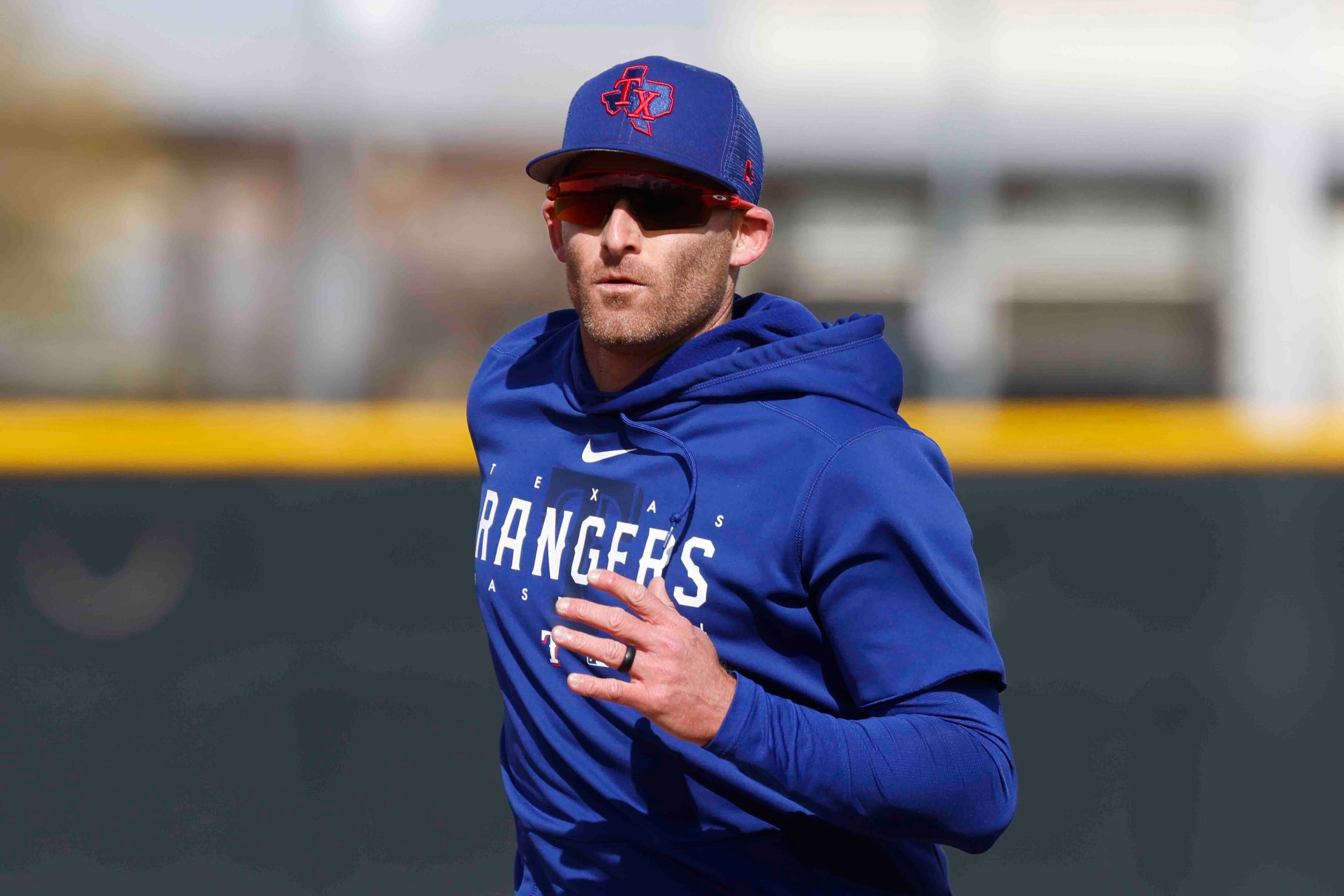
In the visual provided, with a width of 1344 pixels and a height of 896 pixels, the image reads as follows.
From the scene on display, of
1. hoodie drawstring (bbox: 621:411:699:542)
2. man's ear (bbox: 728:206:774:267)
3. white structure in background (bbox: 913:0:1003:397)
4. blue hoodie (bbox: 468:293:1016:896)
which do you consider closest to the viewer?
blue hoodie (bbox: 468:293:1016:896)

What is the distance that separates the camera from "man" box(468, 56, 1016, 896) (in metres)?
1.52

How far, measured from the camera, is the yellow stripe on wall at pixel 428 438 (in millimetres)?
3836

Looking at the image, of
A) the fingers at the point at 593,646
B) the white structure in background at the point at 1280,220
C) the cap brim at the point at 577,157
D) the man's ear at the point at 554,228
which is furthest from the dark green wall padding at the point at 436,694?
the fingers at the point at 593,646

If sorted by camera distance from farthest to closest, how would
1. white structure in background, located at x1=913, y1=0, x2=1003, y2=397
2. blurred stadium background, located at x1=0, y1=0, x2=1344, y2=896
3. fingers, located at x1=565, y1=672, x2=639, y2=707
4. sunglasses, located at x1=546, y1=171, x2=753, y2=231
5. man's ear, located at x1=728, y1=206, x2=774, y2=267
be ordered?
white structure in background, located at x1=913, y1=0, x2=1003, y2=397 < blurred stadium background, located at x1=0, y1=0, x2=1344, y2=896 < man's ear, located at x1=728, y1=206, x2=774, y2=267 < sunglasses, located at x1=546, y1=171, x2=753, y2=231 < fingers, located at x1=565, y1=672, x2=639, y2=707

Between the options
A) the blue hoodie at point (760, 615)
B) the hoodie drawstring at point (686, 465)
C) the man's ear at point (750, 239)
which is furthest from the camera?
the man's ear at point (750, 239)

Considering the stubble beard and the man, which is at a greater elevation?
the stubble beard

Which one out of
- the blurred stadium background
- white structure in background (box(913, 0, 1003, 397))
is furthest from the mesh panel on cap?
white structure in background (box(913, 0, 1003, 397))

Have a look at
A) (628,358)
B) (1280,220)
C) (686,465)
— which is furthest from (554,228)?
(1280,220)

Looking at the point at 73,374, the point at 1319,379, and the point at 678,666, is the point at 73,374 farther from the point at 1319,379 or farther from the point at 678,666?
the point at 1319,379

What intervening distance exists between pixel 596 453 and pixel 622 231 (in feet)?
1.15

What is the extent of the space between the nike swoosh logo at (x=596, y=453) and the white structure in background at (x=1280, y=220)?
2736 millimetres

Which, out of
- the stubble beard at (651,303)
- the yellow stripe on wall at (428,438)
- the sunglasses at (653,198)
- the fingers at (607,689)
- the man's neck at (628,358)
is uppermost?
the sunglasses at (653,198)

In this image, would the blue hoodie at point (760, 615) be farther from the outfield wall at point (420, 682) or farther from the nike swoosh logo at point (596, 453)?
the outfield wall at point (420, 682)

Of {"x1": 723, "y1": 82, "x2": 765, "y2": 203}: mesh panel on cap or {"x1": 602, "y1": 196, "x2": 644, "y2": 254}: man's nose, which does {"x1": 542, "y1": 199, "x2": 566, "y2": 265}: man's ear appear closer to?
{"x1": 602, "y1": 196, "x2": 644, "y2": 254}: man's nose
